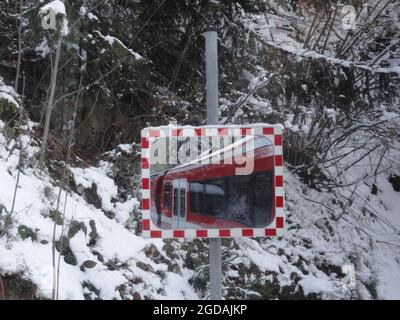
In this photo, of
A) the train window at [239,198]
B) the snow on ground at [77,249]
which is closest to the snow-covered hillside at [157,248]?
the snow on ground at [77,249]

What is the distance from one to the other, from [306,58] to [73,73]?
322cm

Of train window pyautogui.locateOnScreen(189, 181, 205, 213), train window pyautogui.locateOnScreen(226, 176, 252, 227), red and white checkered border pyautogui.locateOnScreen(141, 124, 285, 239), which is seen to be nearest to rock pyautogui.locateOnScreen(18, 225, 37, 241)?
red and white checkered border pyautogui.locateOnScreen(141, 124, 285, 239)

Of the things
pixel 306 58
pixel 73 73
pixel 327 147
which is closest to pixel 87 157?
pixel 73 73

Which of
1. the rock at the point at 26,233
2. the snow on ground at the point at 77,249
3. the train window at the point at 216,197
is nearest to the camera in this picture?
the train window at the point at 216,197

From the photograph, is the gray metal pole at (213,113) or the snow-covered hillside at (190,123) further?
the snow-covered hillside at (190,123)

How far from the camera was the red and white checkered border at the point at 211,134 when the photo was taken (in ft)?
11.0

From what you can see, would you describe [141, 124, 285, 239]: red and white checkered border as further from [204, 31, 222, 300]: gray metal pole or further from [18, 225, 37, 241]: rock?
[18, 225, 37, 241]: rock

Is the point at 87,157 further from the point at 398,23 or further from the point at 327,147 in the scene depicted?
the point at 398,23

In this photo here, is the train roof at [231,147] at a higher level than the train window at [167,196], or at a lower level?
higher

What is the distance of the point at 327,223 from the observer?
27.3 ft

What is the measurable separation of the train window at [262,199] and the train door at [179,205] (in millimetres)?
423

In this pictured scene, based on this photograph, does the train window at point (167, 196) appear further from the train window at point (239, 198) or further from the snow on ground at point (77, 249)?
the snow on ground at point (77, 249)

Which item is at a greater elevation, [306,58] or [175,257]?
[306,58]
